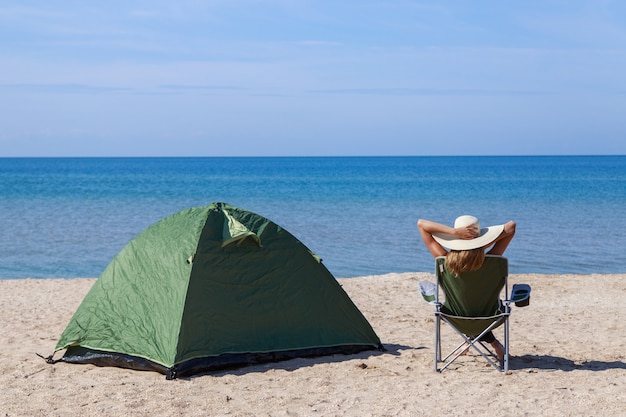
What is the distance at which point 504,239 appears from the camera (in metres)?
6.57

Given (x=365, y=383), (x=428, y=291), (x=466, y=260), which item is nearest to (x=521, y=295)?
(x=466, y=260)

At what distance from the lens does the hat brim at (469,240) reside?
20.9 feet

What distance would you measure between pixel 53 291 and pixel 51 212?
19171 mm

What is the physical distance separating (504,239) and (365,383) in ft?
5.48

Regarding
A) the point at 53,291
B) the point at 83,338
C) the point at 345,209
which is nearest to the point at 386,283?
the point at 53,291

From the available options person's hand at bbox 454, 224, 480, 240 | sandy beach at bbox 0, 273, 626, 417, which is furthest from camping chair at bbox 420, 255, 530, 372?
sandy beach at bbox 0, 273, 626, 417

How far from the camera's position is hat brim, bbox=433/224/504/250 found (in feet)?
20.9

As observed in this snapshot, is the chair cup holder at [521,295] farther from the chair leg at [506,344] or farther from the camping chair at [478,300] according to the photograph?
the chair leg at [506,344]

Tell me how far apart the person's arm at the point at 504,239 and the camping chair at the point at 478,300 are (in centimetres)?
21

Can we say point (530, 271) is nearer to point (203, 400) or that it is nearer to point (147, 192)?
point (203, 400)

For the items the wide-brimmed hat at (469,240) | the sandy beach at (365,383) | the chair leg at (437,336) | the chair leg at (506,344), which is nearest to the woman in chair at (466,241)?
the wide-brimmed hat at (469,240)

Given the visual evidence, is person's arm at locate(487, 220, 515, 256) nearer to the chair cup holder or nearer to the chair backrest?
the chair backrest

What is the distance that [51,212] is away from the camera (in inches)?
1175

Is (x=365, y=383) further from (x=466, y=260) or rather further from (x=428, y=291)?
(x=466, y=260)
